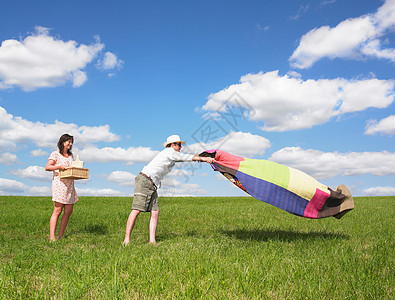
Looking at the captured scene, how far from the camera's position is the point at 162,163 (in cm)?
657

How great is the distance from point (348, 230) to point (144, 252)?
5695 mm

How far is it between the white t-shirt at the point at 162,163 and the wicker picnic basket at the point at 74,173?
133 centimetres

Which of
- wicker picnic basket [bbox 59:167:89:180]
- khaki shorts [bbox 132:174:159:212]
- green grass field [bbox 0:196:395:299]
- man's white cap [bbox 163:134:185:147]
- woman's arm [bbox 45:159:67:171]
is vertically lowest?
green grass field [bbox 0:196:395:299]

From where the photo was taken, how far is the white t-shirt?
6.43 metres

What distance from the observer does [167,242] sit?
265 inches

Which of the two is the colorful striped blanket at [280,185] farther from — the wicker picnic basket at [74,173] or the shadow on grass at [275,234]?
the wicker picnic basket at [74,173]

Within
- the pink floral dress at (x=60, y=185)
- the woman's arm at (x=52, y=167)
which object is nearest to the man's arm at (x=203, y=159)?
the woman's arm at (x=52, y=167)

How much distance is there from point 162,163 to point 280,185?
2.38 metres

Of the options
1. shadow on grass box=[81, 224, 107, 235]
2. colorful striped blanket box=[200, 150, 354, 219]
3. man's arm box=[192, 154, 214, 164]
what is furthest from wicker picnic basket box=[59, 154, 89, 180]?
colorful striped blanket box=[200, 150, 354, 219]

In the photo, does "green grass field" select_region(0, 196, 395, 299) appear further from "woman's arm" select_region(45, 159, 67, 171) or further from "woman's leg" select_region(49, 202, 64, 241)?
"woman's arm" select_region(45, 159, 67, 171)

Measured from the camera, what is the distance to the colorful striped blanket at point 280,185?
21.3 ft

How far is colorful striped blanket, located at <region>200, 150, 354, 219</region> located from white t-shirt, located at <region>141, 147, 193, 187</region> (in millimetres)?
668

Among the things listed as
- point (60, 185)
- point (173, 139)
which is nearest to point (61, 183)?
point (60, 185)

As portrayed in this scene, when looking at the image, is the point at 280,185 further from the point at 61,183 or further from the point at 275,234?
the point at 61,183
